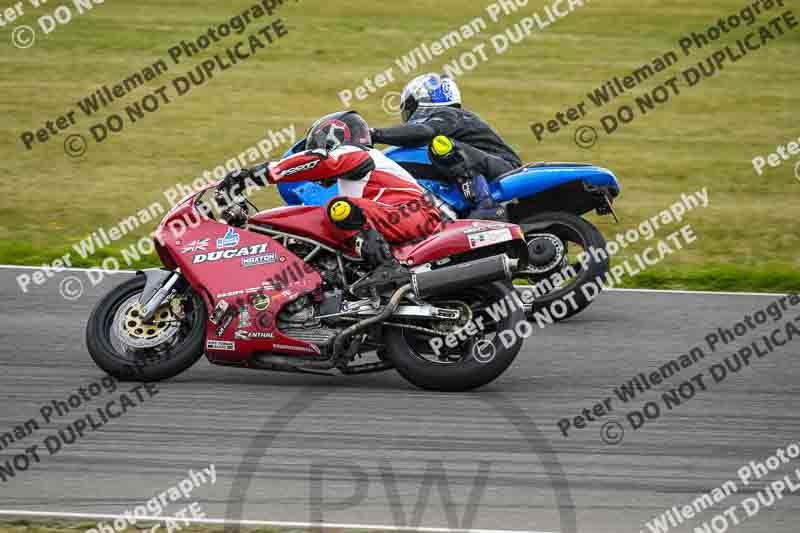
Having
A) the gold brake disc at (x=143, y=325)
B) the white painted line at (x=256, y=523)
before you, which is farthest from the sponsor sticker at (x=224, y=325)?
the white painted line at (x=256, y=523)

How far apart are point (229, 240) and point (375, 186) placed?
0.96 meters

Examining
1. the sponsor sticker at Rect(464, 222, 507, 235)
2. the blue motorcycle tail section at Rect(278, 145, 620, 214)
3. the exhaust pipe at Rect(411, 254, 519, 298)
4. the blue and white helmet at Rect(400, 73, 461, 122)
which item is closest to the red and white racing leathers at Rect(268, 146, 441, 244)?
the sponsor sticker at Rect(464, 222, 507, 235)

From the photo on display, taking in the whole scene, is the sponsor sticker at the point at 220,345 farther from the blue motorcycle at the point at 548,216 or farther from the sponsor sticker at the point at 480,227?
the blue motorcycle at the point at 548,216

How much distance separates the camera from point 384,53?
67.2ft

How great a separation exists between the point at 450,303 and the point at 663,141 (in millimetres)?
10447

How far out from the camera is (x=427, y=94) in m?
9.61

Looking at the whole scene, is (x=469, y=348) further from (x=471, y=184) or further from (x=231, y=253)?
(x=471, y=184)

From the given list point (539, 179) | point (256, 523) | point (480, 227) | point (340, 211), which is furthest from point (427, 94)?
point (256, 523)

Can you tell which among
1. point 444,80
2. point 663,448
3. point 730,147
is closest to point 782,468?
point 663,448

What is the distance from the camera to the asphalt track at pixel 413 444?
5527 mm

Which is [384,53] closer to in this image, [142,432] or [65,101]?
[65,101]

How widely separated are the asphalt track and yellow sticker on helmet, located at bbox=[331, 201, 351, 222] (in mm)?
1038

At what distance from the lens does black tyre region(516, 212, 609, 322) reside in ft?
30.4

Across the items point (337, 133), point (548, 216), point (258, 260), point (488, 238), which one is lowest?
point (548, 216)
